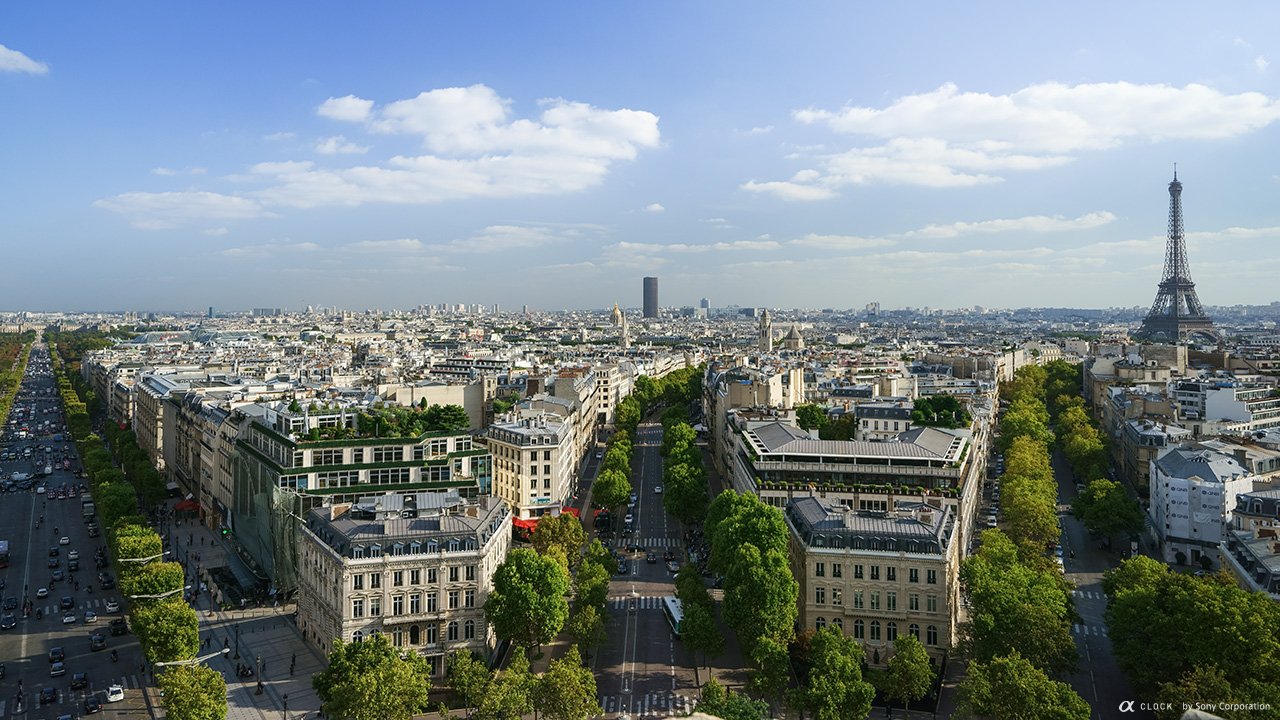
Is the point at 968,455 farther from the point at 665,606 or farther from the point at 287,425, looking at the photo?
the point at 287,425

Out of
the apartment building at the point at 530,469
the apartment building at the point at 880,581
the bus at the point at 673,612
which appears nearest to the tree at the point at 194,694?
the bus at the point at 673,612

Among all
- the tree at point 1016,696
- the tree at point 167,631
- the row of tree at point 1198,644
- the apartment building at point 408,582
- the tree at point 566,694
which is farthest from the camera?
the apartment building at point 408,582

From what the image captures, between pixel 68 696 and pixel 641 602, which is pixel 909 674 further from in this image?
pixel 68 696

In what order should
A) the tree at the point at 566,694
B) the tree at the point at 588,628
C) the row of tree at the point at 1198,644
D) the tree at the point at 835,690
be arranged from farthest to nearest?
the tree at the point at 588,628, the tree at the point at 835,690, the tree at the point at 566,694, the row of tree at the point at 1198,644

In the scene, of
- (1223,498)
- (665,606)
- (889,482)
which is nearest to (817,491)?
(889,482)

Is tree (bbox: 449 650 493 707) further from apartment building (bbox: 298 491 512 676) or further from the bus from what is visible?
the bus

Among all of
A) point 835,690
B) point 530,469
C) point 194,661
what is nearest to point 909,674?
point 835,690

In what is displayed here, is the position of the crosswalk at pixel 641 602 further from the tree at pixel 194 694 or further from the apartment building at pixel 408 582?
the tree at pixel 194 694
